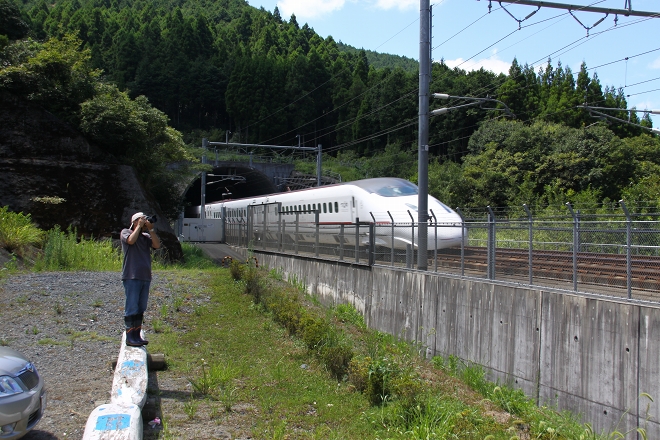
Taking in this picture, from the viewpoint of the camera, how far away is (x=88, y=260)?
19016mm

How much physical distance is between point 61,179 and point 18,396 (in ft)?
68.8

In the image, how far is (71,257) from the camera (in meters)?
18.6

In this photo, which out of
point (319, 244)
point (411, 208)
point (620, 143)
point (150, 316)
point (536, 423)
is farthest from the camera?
point (620, 143)

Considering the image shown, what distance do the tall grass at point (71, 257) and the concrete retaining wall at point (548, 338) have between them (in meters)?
10.1

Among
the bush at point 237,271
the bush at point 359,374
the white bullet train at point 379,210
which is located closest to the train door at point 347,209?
the white bullet train at point 379,210

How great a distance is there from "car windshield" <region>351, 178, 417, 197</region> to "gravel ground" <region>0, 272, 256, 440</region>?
793cm

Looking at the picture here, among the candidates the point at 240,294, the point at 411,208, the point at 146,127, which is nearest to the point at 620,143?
the point at 411,208

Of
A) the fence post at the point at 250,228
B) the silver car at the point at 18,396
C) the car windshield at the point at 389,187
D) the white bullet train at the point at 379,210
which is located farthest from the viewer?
the fence post at the point at 250,228

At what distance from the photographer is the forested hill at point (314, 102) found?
88.2 ft

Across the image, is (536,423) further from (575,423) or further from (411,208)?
(411,208)

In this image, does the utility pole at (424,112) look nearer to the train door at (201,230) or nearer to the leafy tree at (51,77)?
the leafy tree at (51,77)

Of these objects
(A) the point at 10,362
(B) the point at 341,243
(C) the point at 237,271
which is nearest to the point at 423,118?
(B) the point at 341,243

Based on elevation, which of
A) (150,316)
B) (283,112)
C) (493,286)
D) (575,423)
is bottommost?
(575,423)

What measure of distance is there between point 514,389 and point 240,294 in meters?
7.59
